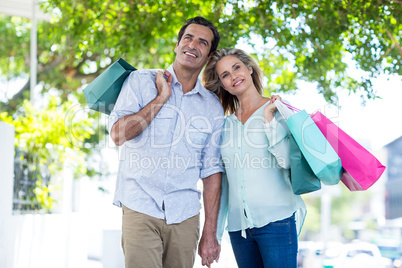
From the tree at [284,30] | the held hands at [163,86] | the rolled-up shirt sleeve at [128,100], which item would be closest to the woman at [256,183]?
the held hands at [163,86]

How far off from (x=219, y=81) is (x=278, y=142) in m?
0.63

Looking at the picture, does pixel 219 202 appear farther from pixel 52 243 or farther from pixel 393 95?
pixel 52 243

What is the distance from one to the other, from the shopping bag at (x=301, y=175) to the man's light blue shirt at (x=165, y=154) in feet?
1.56

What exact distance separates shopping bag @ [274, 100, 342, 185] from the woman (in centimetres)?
10

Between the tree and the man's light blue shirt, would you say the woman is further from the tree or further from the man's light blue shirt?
the tree

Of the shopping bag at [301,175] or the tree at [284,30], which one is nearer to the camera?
the shopping bag at [301,175]

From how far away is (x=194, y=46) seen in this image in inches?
98.6

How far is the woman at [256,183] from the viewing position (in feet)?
7.13

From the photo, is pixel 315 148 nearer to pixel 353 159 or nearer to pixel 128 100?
pixel 353 159

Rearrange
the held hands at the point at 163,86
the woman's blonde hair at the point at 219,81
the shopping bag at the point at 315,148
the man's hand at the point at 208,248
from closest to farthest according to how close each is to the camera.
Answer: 1. the shopping bag at the point at 315,148
2. the held hands at the point at 163,86
3. the man's hand at the point at 208,248
4. the woman's blonde hair at the point at 219,81

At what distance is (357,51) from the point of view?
3.83 metres

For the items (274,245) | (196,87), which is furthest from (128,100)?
(274,245)

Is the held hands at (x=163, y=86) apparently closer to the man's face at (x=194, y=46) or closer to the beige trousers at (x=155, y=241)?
the man's face at (x=194, y=46)

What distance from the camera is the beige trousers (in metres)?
2.16
